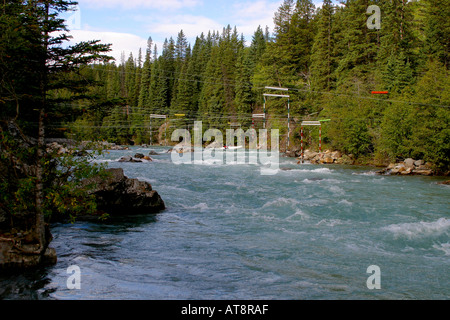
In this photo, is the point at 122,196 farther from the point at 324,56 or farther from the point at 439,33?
the point at 324,56

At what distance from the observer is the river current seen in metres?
6.61

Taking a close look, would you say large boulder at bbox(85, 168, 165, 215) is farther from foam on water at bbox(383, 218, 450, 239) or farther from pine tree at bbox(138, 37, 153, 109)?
pine tree at bbox(138, 37, 153, 109)

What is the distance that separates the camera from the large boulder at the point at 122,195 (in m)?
12.0

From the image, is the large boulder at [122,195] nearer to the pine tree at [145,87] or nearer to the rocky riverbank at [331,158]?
the rocky riverbank at [331,158]

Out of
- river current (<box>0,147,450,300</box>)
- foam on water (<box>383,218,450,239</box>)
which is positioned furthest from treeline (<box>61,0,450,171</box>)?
foam on water (<box>383,218,450,239</box>)

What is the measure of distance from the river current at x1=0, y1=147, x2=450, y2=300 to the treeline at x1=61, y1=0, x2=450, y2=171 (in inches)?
113

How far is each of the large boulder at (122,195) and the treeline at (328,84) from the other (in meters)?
1.61

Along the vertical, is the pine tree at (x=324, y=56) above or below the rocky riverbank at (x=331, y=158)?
above


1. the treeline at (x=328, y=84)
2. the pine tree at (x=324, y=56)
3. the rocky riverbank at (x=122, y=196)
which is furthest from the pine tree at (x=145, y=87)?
the rocky riverbank at (x=122, y=196)

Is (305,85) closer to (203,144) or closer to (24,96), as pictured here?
(203,144)

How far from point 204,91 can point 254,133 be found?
78.9 ft

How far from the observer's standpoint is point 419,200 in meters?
15.5

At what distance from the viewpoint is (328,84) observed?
49312 millimetres

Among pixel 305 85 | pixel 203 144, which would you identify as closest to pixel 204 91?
pixel 203 144
